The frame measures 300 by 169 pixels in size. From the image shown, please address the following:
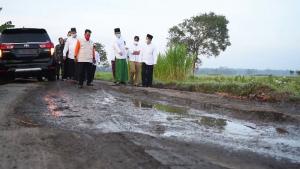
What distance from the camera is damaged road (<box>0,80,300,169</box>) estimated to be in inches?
209

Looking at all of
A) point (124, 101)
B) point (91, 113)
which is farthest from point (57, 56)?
point (91, 113)

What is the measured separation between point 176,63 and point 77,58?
17.8 ft

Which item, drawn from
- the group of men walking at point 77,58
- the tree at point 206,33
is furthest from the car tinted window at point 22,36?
the tree at point 206,33

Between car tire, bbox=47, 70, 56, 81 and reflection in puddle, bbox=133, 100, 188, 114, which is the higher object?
car tire, bbox=47, 70, 56, 81

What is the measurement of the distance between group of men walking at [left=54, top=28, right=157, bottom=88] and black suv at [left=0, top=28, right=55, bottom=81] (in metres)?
1.16

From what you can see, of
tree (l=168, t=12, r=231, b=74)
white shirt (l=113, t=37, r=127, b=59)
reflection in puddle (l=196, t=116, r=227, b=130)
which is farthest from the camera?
tree (l=168, t=12, r=231, b=74)

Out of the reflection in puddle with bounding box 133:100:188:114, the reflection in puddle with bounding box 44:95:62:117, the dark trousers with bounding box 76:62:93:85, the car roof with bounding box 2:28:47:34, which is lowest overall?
the reflection in puddle with bounding box 133:100:188:114

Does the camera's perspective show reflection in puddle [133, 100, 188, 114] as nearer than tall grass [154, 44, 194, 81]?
Yes

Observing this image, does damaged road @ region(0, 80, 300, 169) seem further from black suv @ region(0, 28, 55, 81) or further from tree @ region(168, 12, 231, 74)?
tree @ region(168, 12, 231, 74)

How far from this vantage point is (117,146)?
5938 millimetres

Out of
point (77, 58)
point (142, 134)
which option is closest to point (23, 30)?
point (77, 58)

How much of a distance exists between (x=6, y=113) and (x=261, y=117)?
4.74 meters

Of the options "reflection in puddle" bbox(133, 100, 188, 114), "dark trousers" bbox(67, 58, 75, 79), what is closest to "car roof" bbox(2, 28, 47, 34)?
"dark trousers" bbox(67, 58, 75, 79)

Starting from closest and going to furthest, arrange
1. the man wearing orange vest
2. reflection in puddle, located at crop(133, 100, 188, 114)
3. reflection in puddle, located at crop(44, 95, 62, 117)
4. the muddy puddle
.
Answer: the muddy puddle
reflection in puddle, located at crop(44, 95, 62, 117)
reflection in puddle, located at crop(133, 100, 188, 114)
the man wearing orange vest
